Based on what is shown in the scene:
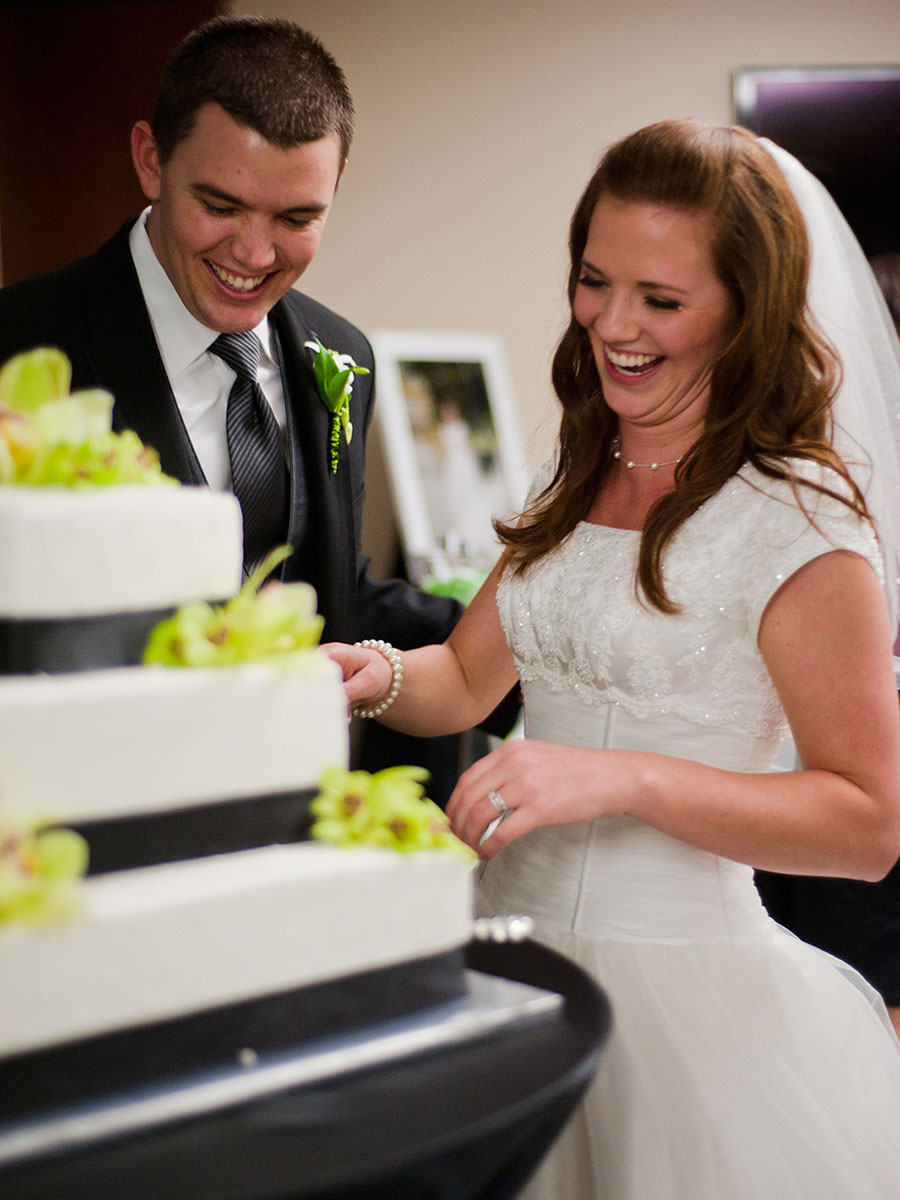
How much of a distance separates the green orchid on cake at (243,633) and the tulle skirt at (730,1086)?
36.3 inches

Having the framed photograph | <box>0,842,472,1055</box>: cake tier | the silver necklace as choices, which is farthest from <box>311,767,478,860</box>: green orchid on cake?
the framed photograph

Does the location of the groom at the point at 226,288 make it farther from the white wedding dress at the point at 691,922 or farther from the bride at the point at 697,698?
the white wedding dress at the point at 691,922

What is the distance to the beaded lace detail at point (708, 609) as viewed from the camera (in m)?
Answer: 1.81

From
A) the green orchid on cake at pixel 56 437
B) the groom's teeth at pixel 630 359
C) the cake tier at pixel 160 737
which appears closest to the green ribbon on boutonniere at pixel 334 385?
the groom's teeth at pixel 630 359

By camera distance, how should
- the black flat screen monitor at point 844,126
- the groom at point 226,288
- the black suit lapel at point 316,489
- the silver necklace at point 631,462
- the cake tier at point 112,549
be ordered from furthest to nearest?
the black flat screen monitor at point 844,126 → the black suit lapel at point 316,489 → the groom at point 226,288 → the silver necklace at point 631,462 → the cake tier at point 112,549

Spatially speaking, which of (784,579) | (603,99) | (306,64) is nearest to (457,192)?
(603,99)

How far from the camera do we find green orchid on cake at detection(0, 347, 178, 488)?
1.10 m

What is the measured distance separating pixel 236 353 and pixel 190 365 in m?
0.09

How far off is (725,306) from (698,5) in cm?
326

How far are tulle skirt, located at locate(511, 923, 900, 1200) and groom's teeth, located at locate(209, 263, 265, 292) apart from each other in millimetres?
1329

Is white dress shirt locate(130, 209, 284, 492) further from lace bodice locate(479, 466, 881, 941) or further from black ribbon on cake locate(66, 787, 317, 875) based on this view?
black ribbon on cake locate(66, 787, 317, 875)

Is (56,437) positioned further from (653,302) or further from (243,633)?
(653,302)

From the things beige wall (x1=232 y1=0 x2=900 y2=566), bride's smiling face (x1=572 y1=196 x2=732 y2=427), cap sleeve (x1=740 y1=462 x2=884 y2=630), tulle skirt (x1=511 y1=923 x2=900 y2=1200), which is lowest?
tulle skirt (x1=511 y1=923 x2=900 y2=1200)

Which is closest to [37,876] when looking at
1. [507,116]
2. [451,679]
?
[451,679]
